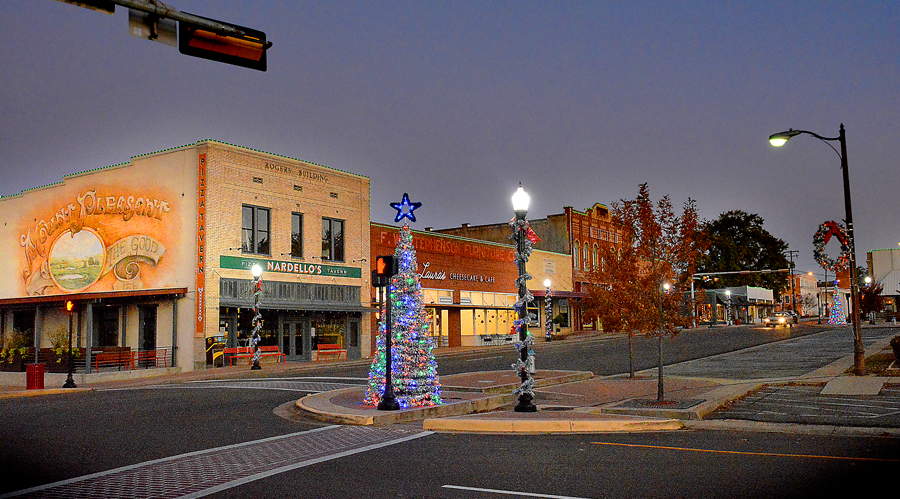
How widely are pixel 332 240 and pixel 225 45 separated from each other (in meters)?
29.6

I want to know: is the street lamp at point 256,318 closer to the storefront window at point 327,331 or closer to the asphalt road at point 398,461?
the storefront window at point 327,331

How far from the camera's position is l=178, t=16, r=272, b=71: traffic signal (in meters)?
8.17

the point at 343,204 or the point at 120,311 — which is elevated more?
the point at 343,204

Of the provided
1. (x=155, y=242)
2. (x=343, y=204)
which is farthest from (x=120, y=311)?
(x=343, y=204)

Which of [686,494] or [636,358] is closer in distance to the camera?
[686,494]

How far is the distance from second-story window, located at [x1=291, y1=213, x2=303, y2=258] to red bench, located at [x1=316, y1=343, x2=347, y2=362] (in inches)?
186

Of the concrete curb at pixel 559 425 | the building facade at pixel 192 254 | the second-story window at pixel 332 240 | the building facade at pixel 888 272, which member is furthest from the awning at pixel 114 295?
the building facade at pixel 888 272

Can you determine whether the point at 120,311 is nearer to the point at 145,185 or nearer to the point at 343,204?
the point at 145,185

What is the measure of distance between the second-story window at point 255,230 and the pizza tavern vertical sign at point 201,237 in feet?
7.19

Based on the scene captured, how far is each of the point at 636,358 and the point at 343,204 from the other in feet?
57.2

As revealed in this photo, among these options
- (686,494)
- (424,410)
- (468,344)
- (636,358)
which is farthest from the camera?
(468,344)

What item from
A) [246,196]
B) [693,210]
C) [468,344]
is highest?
[246,196]

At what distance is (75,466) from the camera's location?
9031 millimetres

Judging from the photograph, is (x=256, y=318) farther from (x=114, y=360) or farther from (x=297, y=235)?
(x=297, y=235)
